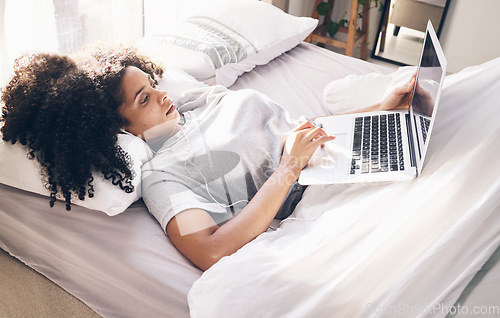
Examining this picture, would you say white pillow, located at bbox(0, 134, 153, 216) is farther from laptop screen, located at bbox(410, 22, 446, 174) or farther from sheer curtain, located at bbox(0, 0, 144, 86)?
laptop screen, located at bbox(410, 22, 446, 174)

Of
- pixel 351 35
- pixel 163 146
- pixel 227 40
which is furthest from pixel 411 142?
pixel 351 35

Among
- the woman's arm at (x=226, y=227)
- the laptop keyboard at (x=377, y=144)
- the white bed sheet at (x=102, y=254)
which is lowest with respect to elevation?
the white bed sheet at (x=102, y=254)

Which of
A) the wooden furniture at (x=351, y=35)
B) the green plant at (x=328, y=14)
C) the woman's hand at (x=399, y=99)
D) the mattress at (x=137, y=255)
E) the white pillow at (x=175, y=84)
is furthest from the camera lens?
the green plant at (x=328, y=14)

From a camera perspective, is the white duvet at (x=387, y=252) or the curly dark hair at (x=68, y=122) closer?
the white duvet at (x=387, y=252)

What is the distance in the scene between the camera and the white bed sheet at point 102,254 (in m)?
0.85

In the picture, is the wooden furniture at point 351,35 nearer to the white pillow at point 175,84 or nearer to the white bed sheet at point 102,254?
the white pillow at point 175,84

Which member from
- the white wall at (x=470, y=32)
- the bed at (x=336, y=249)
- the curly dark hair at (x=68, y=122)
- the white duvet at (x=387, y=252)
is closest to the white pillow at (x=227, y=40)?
the curly dark hair at (x=68, y=122)

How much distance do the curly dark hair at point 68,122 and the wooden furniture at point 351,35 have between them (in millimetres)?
1997

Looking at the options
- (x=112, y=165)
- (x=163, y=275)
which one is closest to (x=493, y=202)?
(x=163, y=275)

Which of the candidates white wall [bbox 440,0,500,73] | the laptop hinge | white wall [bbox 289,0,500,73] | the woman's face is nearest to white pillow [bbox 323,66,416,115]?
the laptop hinge

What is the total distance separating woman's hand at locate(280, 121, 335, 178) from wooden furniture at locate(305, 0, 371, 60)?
182 cm

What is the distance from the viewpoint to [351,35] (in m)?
2.66

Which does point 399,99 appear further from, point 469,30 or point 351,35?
point 469,30

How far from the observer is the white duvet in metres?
0.63
